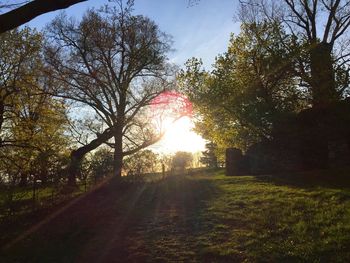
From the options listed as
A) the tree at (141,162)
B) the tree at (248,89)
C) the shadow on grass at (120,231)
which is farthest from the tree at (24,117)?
the tree at (248,89)

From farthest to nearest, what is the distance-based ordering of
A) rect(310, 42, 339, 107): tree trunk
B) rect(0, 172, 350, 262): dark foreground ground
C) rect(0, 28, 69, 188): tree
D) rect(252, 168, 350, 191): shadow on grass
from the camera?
rect(310, 42, 339, 107): tree trunk, rect(0, 28, 69, 188): tree, rect(252, 168, 350, 191): shadow on grass, rect(0, 172, 350, 262): dark foreground ground

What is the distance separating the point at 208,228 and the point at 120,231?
2798 mm

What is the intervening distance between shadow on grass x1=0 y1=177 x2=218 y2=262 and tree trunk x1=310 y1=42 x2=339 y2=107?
1020 cm

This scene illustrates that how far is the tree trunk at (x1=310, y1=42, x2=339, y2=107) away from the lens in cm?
2289

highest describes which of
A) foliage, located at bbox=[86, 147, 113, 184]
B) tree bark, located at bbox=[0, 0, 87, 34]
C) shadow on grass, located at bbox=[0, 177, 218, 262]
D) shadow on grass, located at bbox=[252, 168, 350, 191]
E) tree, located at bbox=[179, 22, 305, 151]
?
tree, located at bbox=[179, 22, 305, 151]

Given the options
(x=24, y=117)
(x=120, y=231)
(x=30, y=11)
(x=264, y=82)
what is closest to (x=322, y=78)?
(x=264, y=82)

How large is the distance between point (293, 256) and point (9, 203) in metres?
11.5

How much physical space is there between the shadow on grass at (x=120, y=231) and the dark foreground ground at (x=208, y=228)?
0.03 meters

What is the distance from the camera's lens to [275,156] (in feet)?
80.2

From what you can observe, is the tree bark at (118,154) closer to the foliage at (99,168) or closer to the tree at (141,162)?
the foliage at (99,168)

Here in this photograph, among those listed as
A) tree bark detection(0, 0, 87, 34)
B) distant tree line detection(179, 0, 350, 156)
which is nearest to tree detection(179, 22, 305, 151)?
distant tree line detection(179, 0, 350, 156)

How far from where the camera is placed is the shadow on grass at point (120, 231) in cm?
971

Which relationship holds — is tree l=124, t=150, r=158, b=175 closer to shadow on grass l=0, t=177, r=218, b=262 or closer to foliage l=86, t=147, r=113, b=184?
foliage l=86, t=147, r=113, b=184

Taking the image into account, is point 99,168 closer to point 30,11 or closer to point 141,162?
point 141,162
